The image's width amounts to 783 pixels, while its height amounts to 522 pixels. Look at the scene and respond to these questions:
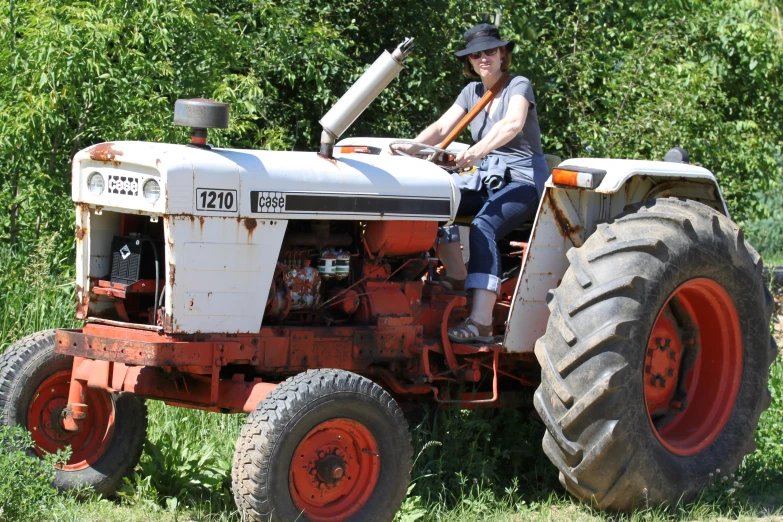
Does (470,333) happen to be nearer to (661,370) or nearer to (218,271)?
(661,370)

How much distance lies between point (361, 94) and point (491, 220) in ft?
3.64

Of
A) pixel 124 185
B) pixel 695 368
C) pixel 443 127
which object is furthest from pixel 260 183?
pixel 695 368

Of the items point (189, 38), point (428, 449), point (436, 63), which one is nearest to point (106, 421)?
point (428, 449)

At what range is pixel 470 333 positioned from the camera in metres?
5.59

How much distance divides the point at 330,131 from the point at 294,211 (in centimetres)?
45

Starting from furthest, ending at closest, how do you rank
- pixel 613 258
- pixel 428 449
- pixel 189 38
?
pixel 189 38
pixel 428 449
pixel 613 258

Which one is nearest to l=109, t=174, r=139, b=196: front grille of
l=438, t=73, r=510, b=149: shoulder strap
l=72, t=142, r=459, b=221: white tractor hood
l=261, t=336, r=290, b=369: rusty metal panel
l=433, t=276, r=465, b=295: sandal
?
l=72, t=142, r=459, b=221: white tractor hood

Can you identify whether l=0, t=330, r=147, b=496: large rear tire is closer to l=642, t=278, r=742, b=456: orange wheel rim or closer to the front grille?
the front grille

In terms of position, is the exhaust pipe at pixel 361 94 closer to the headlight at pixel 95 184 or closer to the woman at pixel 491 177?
the woman at pixel 491 177

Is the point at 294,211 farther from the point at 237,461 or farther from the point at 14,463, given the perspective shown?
the point at 14,463

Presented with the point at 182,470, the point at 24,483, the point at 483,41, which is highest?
the point at 483,41

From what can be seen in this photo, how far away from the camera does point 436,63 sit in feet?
32.3

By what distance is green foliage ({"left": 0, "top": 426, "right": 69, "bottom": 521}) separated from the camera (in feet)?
14.6

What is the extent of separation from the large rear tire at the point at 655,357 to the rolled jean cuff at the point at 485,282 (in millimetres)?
440
